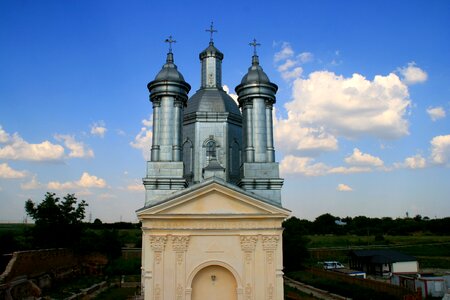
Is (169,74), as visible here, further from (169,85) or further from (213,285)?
(213,285)

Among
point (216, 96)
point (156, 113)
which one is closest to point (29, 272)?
point (156, 113)

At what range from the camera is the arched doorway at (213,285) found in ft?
53.8

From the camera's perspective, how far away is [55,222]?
35188 mm

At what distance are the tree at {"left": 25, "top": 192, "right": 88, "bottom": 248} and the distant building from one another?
2498cm

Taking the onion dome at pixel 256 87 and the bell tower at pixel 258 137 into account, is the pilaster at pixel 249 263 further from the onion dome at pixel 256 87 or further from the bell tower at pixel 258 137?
the onion dome at pixel 256 87

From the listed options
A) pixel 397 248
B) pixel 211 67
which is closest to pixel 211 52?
pixel 211 67

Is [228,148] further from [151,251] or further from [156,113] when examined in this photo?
[151,251]

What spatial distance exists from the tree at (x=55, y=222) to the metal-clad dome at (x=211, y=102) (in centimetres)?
1913

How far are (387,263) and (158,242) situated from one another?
2406cm

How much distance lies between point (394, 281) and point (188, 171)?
1674cm

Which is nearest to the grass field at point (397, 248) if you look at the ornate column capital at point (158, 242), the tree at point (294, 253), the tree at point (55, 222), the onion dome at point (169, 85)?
the tree at point (294, 253)

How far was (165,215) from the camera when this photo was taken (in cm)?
1611

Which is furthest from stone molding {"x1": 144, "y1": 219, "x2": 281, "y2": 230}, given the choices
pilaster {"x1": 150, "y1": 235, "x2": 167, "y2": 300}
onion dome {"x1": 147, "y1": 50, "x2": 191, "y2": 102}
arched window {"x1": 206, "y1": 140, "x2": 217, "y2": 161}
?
onion dome {"x1": 147, "y1": 50, "x2": 191, "y2": 102}

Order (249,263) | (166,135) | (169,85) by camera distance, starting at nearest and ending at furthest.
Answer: (249,263), (166,135), (169,85)
